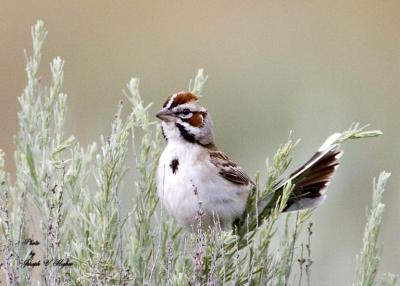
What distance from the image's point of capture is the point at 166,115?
595 cm

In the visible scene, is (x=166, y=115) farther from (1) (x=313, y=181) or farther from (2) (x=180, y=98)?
(1) (x=313, y=181)

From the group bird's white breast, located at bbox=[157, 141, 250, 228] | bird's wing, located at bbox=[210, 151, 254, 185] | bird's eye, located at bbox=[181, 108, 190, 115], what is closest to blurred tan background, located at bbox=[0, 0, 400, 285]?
bird's wing, located at bbox=[210, 151, 254, 185]

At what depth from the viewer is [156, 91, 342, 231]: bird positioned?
5.78 metres

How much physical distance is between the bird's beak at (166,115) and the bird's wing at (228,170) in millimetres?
248

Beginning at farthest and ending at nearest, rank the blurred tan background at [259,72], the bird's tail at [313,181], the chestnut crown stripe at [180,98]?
the blurred tan background at [259,72], the chestnut crown stripe at [180,98], the bird's tail at [313,181]

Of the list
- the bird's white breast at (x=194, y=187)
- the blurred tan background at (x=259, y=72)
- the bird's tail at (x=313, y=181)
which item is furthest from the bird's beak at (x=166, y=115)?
the blurred tan background at (x=259, y=72)

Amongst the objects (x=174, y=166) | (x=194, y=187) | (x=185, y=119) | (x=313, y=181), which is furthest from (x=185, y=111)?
(x=313, y=181)

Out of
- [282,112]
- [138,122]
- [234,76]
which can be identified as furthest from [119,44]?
[138,122]

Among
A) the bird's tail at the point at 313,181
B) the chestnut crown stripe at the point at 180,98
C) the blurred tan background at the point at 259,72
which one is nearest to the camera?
the bird's tail at the point at 313,181

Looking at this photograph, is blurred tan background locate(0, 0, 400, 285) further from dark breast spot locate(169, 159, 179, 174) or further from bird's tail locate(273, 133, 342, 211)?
dark breast spot locate(169, 159, 179, 174)

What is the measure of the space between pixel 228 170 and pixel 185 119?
0.29 meters

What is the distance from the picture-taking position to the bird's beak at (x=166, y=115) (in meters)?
5.93

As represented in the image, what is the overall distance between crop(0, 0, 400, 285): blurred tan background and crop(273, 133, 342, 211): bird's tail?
7.63ft

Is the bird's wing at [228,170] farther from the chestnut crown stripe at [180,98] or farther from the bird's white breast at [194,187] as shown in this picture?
the chestnut crown stripe at [180,98]
